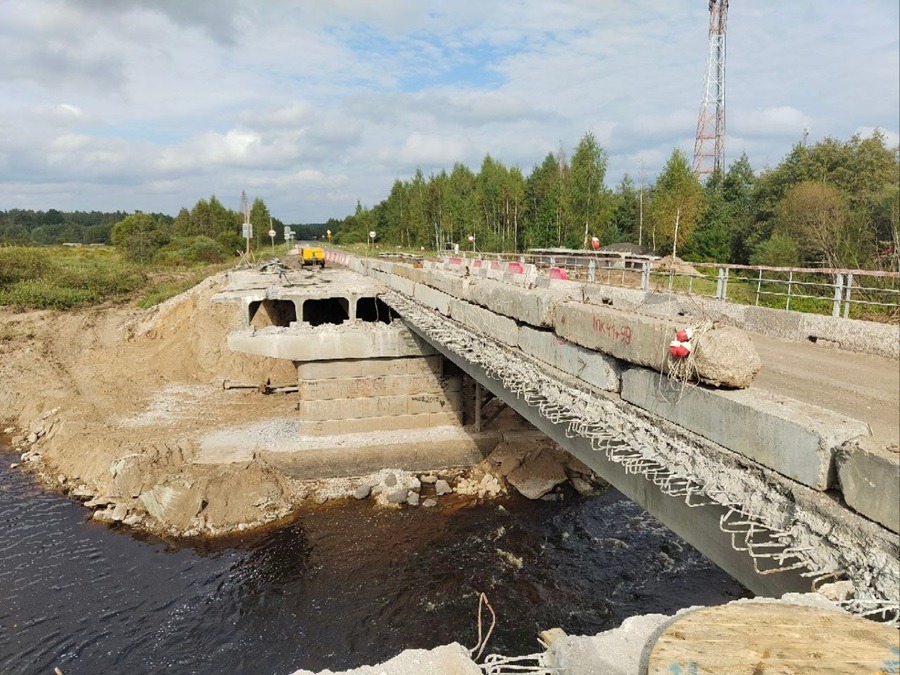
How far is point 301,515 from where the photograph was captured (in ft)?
51.0

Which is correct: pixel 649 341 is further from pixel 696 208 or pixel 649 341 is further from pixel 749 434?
pixel 696 208

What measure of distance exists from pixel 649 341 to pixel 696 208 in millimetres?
35688

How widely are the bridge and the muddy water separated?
4.81 m

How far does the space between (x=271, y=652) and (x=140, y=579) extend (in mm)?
4243

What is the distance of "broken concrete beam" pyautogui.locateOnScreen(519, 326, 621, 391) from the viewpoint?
22.8 feet

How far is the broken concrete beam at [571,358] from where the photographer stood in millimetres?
6955

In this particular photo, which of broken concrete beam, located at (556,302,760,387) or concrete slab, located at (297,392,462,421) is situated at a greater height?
broken concrete beam, located at (556,302,760,387)

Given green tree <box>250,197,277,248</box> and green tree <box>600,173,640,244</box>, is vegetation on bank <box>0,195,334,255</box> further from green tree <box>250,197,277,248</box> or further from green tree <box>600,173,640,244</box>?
green tree <box>600,173,640,244</box>

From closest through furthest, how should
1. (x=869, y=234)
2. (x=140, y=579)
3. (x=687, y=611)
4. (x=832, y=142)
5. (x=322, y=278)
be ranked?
1. (x=687, y=611)
2. (x=140, y=579)
3. (x=869, y=234)
4. (x=322, y=278)
5. (x=832, y=142)

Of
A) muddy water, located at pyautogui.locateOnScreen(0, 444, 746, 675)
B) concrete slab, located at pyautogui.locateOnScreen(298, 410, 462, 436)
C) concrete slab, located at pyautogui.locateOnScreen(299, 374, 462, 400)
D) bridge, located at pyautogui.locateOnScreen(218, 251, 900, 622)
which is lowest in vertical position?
muddy water, located at pyautogui.locateOnScreen(0, 444, 746, 675)

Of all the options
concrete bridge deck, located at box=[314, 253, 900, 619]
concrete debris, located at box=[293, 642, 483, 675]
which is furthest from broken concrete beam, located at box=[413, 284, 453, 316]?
concrete debris, located at box=[293, 642, 483, 675]

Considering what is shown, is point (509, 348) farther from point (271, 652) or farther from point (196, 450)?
point (196, 450)

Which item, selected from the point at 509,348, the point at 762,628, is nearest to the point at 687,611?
the point at 762,628

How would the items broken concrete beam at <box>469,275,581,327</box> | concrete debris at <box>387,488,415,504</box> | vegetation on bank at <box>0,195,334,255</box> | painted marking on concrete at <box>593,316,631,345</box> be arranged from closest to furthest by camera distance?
painted marking on concrete at <box>593,316,631,345</box> → broken concrete beam at <box>469,275,581,327</box> → concrete debris at <box>387,488,415,504</box> → vegetation on bank at <box>0,195,334,255</box>
